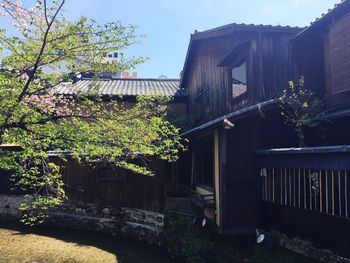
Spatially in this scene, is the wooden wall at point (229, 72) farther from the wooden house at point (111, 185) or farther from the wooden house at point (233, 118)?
the wooden house at point (111, 185)

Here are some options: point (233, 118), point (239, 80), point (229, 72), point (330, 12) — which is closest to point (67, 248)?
point (233, 118)

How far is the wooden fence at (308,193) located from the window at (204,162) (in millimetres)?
2942

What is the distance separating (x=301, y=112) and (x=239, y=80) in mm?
5034

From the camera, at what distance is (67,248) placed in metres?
12.8

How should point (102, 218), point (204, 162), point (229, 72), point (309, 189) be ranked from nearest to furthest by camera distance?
point (309, 189) → point (204, 162) → point (229, 72) → point (102, 218)

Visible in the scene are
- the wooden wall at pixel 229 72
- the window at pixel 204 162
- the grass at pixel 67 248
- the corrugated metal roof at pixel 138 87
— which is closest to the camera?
the grass at pixel 67 248

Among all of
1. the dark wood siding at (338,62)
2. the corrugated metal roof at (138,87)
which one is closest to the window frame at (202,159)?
the dark wood siding at (338,62)

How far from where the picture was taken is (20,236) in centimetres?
1405

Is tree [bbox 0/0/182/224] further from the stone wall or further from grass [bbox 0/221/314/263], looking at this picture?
the stone wall

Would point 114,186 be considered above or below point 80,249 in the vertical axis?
above

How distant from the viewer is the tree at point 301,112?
9930 millimetres

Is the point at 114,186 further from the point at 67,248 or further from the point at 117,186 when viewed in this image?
the point at 67,248

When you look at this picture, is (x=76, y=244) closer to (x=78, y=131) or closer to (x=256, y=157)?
(x=78, y=131)

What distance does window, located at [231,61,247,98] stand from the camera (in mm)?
13706
